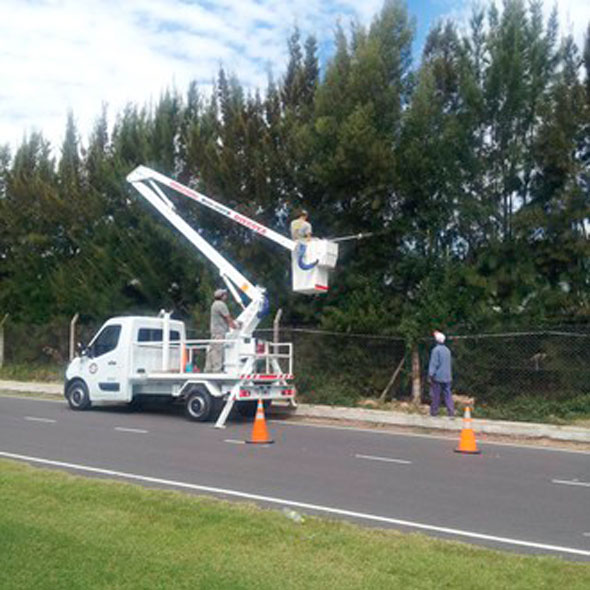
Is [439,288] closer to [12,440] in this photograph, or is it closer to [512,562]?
[12,440]

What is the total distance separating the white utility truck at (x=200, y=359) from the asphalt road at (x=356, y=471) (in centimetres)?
85

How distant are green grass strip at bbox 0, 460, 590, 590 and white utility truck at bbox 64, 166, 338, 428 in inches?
352

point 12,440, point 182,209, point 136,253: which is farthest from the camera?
point 136,253

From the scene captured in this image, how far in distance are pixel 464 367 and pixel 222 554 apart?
42.3ft

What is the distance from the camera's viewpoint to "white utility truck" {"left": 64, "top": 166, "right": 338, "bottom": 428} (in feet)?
55.6

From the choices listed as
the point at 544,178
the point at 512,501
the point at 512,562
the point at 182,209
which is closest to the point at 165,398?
the point at 182,209

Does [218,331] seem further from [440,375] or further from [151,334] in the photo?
[440,375]

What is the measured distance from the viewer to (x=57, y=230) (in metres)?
29.8

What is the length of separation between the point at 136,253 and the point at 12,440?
12.3 m

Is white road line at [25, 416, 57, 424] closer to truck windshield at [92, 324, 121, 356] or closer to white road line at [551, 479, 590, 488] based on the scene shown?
truck windshield at [92, 324, 121, 356]

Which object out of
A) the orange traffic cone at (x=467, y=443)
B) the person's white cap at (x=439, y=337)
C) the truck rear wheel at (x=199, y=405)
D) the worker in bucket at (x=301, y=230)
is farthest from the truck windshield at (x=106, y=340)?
the orange traffic cone at (x=467, y=443)

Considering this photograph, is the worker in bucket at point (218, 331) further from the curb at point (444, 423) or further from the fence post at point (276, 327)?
the curb at point (444, 423)

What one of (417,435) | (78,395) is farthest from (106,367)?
(417,435)

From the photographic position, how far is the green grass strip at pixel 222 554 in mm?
5328
